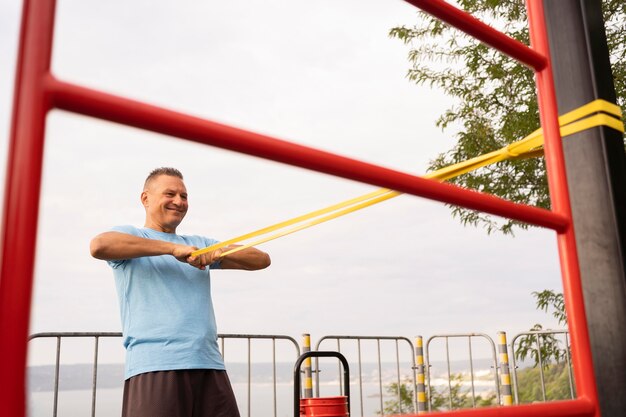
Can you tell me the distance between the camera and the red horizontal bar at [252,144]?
24.7 inches

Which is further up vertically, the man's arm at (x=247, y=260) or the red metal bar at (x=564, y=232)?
the man's arm at (x=247, y=260)

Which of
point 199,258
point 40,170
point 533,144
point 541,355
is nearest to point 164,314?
point 199,258

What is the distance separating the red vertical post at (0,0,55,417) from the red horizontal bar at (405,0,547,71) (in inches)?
23.5

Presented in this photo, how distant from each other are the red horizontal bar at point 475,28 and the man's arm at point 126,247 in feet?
5.16

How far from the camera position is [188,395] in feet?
8.16

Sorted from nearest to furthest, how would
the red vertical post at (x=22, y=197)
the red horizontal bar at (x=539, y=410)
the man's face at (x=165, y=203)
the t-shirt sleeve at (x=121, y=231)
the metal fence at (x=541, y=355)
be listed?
the red vertical post at (x=22, y=197), the red horizontal bar at (x=539, y=410), the t-shirt sleeve at (x=121, y=231), the man's face at (x=165, y=203), the metal fence at (x=541, y=355)

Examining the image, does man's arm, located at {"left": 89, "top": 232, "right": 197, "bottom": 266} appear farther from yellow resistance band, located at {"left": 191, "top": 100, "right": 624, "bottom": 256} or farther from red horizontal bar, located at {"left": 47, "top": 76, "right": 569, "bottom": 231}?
red horizontal bar, located at {"left": 47, "top": 76, "right": 569, "bottom": 231}

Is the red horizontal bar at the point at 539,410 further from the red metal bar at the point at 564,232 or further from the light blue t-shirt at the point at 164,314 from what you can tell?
the light blue t-shirt at the point at 164,314

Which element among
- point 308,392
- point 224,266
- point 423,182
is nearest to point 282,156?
point 423,182

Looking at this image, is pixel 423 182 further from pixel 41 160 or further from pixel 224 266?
pixel 224 266

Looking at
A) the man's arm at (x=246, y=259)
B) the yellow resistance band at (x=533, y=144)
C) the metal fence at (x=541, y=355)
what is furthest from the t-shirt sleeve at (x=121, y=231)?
the metal fence at (x=541, y=355)

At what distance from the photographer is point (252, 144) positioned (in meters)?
0.75

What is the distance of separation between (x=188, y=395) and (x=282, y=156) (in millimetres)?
1943

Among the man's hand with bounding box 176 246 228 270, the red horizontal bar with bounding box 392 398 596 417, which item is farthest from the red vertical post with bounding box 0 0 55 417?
the man's hand with bounding box 176 246 228 270
